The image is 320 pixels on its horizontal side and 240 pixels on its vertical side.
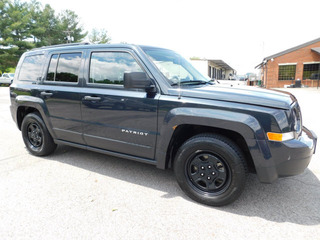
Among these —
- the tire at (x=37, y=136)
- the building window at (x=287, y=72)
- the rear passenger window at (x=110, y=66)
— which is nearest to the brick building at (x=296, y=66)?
the building window at (x=287, y=72)

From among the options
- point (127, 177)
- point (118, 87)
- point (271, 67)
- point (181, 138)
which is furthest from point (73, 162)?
point (271, 67)

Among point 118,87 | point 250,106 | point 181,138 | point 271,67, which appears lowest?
point 181,138

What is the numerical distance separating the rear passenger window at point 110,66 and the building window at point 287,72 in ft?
103

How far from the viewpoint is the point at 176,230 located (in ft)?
7.72

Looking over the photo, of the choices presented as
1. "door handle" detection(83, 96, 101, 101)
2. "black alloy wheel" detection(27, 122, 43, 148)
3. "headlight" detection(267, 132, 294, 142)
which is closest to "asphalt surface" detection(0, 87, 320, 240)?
"black alloy wheel" detection(27, 122, 43, 148)

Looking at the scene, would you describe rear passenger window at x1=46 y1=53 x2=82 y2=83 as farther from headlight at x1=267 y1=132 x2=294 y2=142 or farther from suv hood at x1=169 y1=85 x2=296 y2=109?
headlight at x1=267 y1=132 x2=294 y2=142

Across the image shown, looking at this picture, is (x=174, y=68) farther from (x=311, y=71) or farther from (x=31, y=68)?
(x=311, y=71)

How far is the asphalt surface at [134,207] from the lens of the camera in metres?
2.32

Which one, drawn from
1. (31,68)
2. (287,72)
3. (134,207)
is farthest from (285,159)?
(287,72)

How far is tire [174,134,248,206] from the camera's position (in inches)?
102

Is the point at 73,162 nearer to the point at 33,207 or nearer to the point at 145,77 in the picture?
the point at 33,207

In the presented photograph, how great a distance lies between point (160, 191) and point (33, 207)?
156cm

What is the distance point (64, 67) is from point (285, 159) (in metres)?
3.45

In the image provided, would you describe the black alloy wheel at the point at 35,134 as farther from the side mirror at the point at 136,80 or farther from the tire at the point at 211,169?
the tire at the point at 211,169
